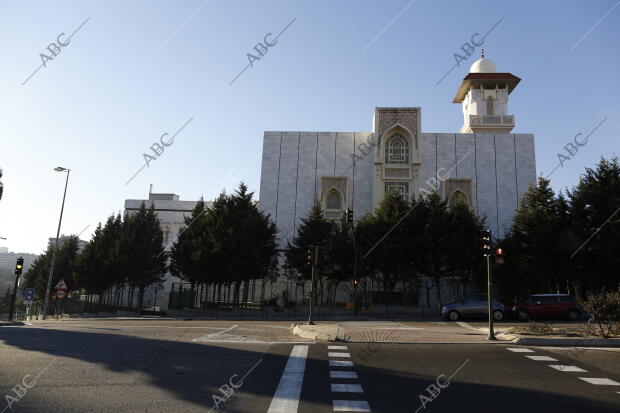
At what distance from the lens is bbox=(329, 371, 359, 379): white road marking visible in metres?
7.53

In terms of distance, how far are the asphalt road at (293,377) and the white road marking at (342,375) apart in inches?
0.7

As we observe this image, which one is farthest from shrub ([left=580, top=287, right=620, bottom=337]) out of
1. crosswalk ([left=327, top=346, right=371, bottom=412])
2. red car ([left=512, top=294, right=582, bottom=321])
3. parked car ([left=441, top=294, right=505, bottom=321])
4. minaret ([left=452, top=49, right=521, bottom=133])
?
minaret ([left=452, top=49, right=521, bottom=133])

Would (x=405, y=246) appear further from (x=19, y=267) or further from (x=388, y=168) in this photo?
(x=19, y=267)

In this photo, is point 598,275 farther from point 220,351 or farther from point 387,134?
point 220,351

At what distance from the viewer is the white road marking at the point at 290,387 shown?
559 centimetres

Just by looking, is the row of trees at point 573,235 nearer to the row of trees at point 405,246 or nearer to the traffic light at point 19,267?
the row of trees at point 405,246

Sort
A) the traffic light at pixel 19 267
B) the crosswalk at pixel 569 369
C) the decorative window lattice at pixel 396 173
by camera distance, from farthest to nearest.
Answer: the decorative window lattice at pixel 396 173
the traffic light at pixel 19 267
the crosswalk at pixel 569 369

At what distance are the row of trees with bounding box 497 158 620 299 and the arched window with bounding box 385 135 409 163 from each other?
43.2 feet

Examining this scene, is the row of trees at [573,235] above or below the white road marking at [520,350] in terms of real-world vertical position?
above

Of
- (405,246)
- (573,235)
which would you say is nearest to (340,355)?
(405,246)

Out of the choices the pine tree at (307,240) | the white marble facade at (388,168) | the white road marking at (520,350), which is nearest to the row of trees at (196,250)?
the pine tree at (307,240)

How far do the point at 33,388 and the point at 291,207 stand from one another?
3752 centimetres

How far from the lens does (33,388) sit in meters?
6.27

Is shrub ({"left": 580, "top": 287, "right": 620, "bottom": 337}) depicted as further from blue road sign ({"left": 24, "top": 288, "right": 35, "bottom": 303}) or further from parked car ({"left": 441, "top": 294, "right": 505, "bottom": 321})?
blue road sign ({"left": 24, "top": 288, "right": 35, "bottom": 303})
